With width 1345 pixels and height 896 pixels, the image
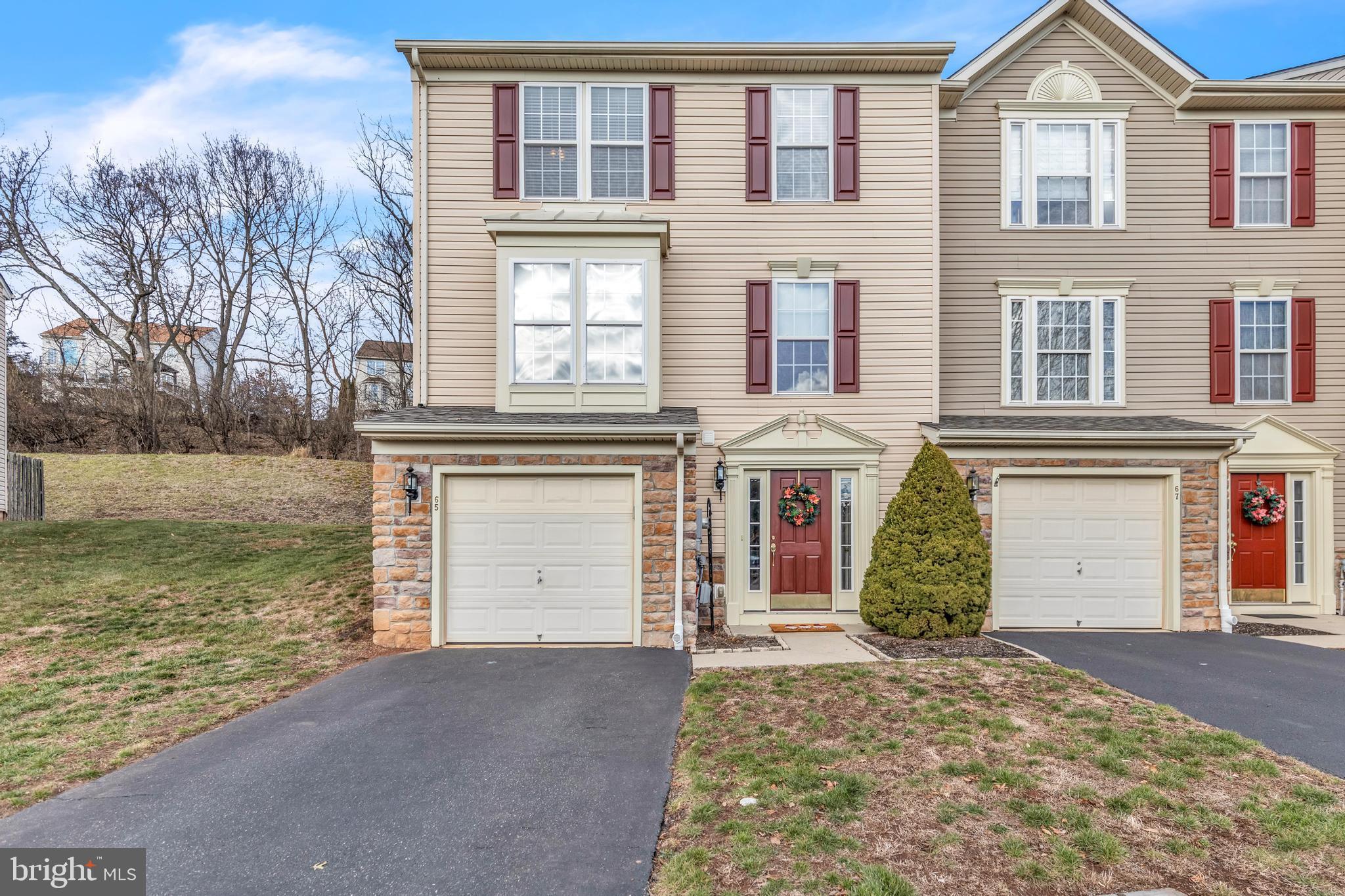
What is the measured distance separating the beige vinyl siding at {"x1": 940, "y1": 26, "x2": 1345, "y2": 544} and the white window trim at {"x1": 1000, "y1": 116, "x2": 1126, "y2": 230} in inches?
3.5

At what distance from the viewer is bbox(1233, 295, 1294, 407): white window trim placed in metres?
9.64

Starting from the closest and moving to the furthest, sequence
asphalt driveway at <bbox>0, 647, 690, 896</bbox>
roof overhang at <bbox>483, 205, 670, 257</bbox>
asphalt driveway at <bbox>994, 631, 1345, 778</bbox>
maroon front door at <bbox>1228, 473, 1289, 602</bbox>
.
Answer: asphalt driveway at <bbox>0, 647, 690, 896</bbox>, asphalt driveway at <bbox>994, 631, 1345, 778</bbox>, roof overhang at <bbox>483, 205, 670, 257</bbox>, maroon front door at <bbox>1228, 473, 1289, 602</bbox>

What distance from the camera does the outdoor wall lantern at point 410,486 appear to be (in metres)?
7.48

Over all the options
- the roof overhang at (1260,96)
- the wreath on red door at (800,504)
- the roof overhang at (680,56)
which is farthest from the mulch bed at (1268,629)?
the roof overhang at (680,56)

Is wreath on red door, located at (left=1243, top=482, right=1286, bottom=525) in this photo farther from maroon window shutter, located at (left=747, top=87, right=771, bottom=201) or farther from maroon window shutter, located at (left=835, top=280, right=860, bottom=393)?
maroon window shutter, located at (left=747, top=87, right=771, bottom=201)

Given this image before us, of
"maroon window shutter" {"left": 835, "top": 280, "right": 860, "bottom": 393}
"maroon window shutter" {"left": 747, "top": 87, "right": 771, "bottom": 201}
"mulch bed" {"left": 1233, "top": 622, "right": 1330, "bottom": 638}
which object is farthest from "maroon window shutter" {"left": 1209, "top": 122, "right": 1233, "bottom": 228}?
"maroon window shutter" {"left": 747, "top": 87, "right": 771, "bottom": 201}

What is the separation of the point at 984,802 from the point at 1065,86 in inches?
408

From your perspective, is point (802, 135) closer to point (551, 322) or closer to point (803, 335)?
point (803, 335)

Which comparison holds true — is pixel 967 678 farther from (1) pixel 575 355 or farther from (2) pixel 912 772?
(1) pixel 575 355

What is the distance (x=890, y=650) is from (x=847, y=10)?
12178 mm

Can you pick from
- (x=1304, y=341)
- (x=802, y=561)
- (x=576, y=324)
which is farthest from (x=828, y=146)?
(x=1304, y=341)

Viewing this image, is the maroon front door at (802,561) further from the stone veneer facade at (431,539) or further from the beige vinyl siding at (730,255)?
the stone veneer facade at (431,539)

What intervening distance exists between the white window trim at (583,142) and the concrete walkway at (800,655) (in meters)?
6.28

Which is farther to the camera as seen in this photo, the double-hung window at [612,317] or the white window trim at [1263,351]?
the white window trim at [1263,351]
